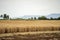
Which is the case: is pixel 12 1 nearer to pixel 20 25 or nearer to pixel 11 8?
pixel 11 8

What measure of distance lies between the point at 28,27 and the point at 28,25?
0.19 ft

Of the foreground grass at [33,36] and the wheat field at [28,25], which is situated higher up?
the wheat field at [28,25]

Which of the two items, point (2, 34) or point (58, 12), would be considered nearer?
point (2, 34)

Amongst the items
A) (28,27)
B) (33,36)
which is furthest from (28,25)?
(33,36)

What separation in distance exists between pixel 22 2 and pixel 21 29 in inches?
31.5

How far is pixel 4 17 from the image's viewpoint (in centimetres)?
398

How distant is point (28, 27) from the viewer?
407 cm

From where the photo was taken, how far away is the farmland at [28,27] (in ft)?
12.9

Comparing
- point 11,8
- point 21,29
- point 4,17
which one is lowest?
point 21,29

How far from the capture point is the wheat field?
395 cm

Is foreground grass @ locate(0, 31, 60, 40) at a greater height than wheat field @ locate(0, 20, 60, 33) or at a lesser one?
lesser

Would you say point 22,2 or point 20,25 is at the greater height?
point 22,2

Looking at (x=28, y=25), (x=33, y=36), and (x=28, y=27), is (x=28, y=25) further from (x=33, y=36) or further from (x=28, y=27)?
(x=33, y=36)

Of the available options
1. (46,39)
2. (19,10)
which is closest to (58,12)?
(46,39)
